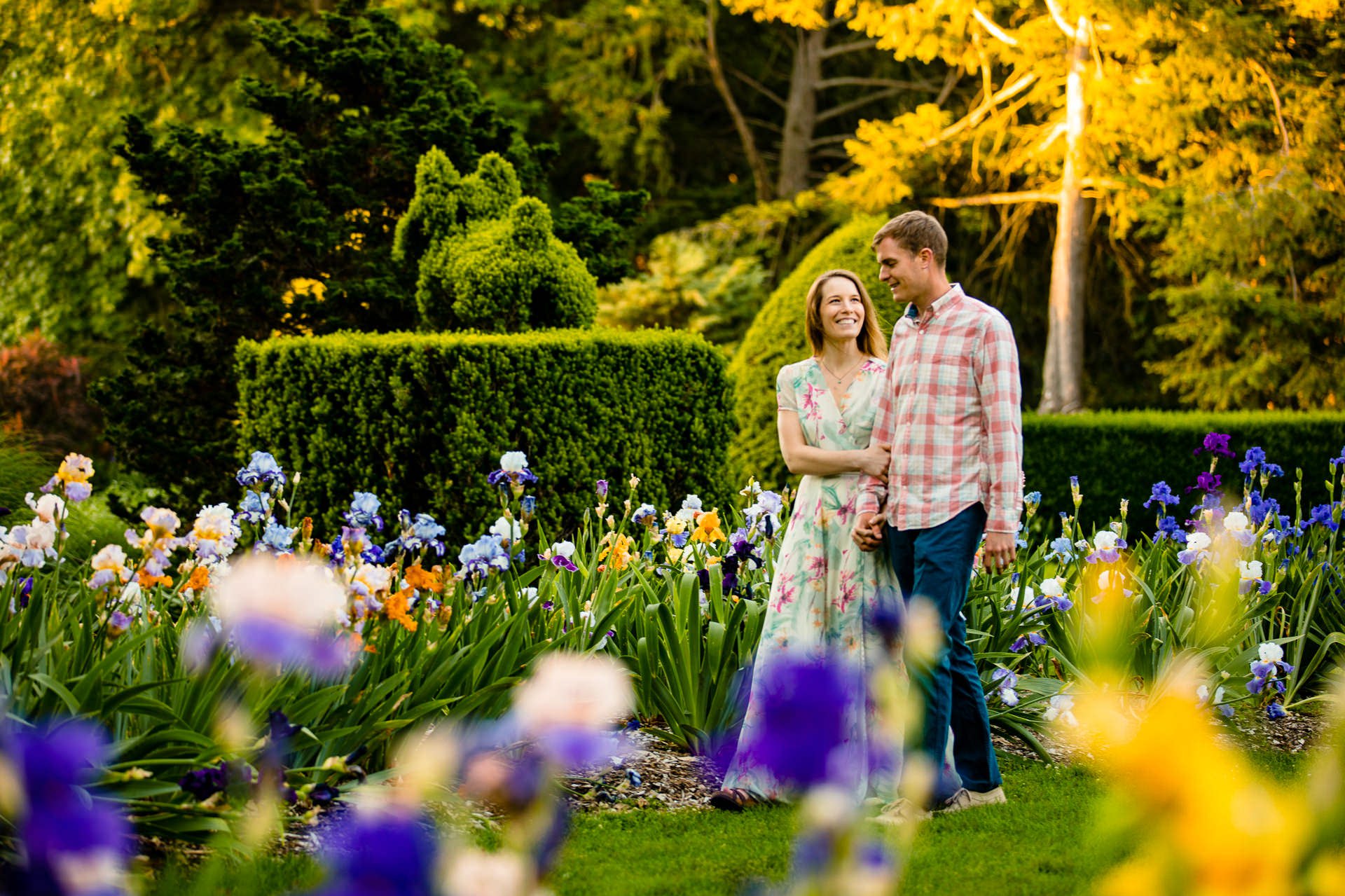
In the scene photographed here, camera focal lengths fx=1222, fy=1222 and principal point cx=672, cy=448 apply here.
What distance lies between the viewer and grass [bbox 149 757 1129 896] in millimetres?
2826

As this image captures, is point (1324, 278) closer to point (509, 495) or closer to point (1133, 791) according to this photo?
point (509, 495)

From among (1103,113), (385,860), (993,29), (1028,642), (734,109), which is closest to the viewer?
(385,860)

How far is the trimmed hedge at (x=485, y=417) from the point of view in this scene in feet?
20.8

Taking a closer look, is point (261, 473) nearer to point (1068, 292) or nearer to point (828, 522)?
point (828, 522)

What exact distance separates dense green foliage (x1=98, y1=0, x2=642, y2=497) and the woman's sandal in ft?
18.5

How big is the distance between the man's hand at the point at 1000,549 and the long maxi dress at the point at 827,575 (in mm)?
397

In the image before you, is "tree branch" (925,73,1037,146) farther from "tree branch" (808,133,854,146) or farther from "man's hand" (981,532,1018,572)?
"man's hand" (981,532,1018,572)

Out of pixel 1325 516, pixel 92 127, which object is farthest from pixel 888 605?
pixel 92 127

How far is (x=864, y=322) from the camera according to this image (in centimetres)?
372

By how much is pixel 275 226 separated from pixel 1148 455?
6.96 m

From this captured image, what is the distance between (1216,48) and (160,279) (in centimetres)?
1468

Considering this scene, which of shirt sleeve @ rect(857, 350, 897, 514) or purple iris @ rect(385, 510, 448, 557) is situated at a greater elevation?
shirt sleeve @ rect(857, 350, 897, 514)

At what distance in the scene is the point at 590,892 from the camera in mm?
2822

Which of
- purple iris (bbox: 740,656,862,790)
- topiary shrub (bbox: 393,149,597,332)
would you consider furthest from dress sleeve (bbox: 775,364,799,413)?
topiary shrub (bbox: 393,149,597,332)
